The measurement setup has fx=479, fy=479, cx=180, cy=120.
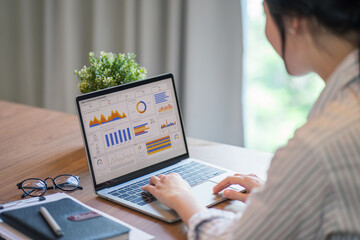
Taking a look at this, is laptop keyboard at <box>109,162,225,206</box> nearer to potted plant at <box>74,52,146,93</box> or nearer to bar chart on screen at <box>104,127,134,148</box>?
bar chart on screen at <box>104,127,134,148</box>

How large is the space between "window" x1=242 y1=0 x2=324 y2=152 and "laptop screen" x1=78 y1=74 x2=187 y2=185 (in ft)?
3.92

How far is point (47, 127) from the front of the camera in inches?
68.7

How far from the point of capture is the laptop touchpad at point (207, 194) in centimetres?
121

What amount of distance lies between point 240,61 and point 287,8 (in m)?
1.64

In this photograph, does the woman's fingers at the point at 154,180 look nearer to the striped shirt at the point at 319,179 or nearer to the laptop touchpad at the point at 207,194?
the laptop touchpad at the point at 207,194

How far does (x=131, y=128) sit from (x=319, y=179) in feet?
2.26

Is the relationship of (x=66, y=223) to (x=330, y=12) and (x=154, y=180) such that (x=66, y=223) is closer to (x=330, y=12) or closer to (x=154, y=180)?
(x=154, y=180)

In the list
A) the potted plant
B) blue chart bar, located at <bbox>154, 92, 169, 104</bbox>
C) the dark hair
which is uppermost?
the dark hair

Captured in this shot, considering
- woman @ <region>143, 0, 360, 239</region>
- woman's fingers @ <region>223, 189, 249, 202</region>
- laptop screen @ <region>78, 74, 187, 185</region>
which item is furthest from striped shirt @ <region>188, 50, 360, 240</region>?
laptop screen @ <region>78, 74, 187, 185</region>

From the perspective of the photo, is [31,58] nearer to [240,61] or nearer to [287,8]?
[240,61]

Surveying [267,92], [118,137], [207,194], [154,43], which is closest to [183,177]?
[207,194]

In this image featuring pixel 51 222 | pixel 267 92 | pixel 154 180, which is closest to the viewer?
pixel 51 222

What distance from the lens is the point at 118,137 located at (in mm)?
1310

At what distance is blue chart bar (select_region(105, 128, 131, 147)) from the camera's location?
1.29m
